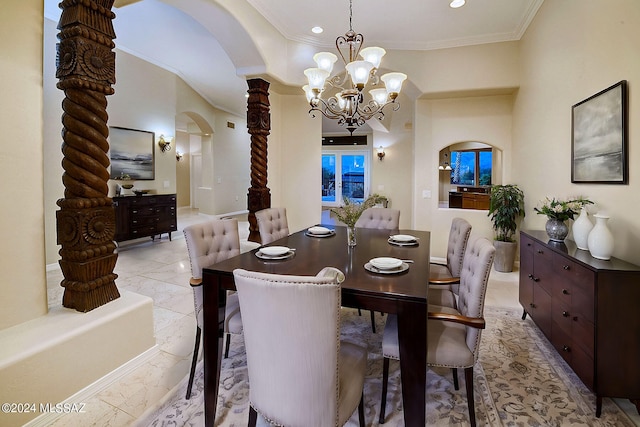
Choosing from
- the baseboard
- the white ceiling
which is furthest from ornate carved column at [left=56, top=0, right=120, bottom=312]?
the white ceiling

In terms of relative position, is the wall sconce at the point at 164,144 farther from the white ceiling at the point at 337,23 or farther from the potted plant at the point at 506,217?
the potted plant at the point at 506,217

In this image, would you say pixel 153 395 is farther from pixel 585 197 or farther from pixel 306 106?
pixel 306 106

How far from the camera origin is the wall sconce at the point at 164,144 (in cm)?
651

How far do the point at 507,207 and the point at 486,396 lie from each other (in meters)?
3.08

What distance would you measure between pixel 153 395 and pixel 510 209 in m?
4.52

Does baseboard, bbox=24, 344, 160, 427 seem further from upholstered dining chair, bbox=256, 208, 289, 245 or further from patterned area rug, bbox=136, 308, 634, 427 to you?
upholstered dining chair, bbox=256, 208, 289, 245

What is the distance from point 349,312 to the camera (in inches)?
127

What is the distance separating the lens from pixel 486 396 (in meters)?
1.96

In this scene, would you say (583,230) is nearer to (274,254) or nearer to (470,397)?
(470,397)

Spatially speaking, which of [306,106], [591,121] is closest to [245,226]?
[306,106]

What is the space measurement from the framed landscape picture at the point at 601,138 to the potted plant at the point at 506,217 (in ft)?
4.96

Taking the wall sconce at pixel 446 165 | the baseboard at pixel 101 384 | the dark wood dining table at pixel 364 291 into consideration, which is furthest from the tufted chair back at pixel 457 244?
the wall sconce at pixel 446 165

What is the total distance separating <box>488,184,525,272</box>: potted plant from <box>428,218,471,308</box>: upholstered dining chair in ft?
6.81

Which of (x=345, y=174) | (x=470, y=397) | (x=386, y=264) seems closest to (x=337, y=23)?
(x=386, y=264)
